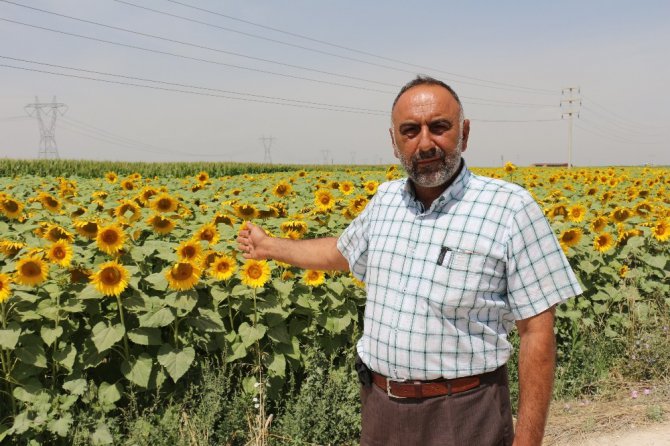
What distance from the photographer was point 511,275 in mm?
2174

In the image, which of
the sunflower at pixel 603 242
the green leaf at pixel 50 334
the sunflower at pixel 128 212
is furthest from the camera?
the sunflower at pixel 603 242

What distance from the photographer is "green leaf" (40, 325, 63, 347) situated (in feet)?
11.3

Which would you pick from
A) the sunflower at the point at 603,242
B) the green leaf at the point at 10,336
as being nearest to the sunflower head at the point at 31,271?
the green leaf at the point at 10,336

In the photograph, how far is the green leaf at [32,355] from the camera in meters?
3.45

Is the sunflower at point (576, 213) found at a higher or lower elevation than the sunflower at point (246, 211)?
lower

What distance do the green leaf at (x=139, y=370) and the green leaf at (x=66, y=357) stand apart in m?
0.29

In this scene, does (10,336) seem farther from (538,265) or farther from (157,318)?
(538,265)

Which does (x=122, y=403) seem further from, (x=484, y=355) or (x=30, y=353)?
(x=484, y=355)

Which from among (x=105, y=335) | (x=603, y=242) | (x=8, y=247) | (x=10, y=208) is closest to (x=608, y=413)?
(x=603, y=242)

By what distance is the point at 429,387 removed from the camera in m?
2.30

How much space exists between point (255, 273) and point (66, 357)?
1.25 meters

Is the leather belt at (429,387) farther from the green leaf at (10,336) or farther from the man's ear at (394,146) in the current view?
the green leaf at (10,336)

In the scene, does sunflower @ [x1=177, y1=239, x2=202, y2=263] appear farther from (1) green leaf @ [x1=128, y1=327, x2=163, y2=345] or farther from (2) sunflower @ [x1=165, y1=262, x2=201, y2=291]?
(1) green leaf @ [x1=128, y1=327, x2=163, y2=345]

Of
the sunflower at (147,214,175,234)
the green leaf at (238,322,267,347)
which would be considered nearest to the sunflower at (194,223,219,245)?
the sunflower at (147,214,175,234)
